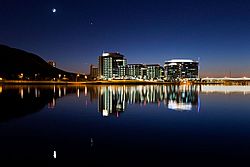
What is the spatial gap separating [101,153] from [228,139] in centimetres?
698

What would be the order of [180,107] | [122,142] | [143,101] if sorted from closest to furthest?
[122,142]
[180,107]
[143,101]

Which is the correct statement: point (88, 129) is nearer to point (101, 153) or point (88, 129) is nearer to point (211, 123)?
point (101, 153)

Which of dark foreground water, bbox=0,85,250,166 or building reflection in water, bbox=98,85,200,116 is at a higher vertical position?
dark foreground water, bbox=0,85,250,166

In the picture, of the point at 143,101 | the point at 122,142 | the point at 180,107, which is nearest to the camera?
the point at 122,142

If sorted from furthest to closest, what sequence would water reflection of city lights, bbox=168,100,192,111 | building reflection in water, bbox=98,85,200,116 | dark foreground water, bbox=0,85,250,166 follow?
water reflection of city lights, bbox=168,100,192,111, building reflection in water, bbox=98,85,200,116, dark foreground water, bbox=0,85,250,166

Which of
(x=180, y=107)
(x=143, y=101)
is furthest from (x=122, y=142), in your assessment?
(x=143, y=101)

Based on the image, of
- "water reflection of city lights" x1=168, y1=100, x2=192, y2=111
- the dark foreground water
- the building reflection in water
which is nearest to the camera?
the dark foreground water

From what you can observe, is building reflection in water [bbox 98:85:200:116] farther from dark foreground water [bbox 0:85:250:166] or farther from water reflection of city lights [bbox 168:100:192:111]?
dark foreground water [bbox 0:85:250:166]

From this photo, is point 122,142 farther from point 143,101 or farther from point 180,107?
point 143,101

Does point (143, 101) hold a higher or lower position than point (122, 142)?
lower

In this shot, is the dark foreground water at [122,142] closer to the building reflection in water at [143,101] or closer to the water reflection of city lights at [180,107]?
the building reflection in water at [143,101]

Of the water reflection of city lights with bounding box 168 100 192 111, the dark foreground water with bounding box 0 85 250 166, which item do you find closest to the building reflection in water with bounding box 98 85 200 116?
the water reflection of city lights with bounding box 168 100 192 111

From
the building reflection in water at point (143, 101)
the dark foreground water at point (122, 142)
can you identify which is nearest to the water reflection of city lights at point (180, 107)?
the building reflection in water at point (143, 101)

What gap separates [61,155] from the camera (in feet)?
35.2
